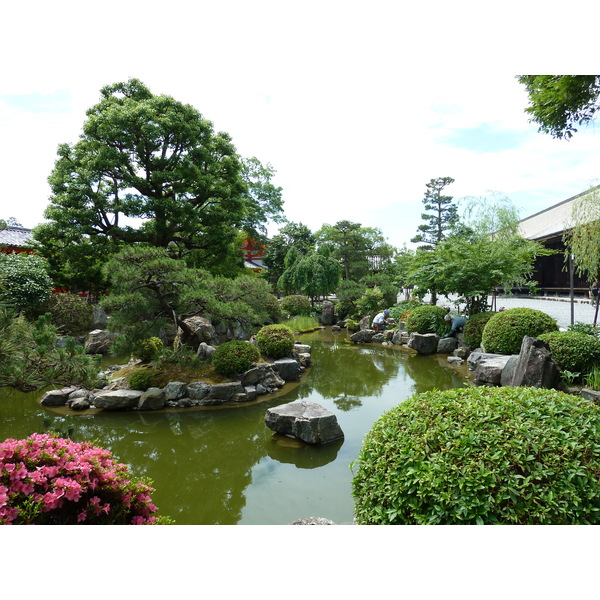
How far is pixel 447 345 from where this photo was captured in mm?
10062

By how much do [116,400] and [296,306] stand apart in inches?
421

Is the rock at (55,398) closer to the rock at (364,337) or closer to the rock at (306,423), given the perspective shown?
the rock at (306,423)

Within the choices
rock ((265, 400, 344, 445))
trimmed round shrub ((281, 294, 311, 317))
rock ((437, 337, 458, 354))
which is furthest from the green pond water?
trimmed round shrub ((281, 294, 311, 317))

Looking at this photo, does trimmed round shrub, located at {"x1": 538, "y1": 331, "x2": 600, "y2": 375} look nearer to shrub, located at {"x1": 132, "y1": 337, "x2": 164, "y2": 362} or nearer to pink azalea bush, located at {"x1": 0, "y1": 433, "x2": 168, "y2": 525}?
pink azalea bush, located at {"x1": 0, "y1": 433, "x2": 168, "y2": 525}

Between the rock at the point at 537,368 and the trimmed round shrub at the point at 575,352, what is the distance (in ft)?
1.96

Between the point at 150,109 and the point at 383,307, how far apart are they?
Result: 10.9 meters

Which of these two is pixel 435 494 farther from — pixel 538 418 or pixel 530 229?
pixel 530 229

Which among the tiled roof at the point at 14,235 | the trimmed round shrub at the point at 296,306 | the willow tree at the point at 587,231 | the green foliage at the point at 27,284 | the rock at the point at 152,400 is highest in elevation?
the tiled roof at the point at 14,235

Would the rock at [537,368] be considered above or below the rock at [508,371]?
above

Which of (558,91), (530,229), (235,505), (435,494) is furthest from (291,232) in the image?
(435,494)

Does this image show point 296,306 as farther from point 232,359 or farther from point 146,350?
point 232,359

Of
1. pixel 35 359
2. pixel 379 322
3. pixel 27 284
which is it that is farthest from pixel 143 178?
pixel 379 322

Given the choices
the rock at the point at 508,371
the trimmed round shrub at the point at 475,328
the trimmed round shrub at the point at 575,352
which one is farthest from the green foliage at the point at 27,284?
the trimmed round shrub at the point at 575,352

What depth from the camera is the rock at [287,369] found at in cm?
771
